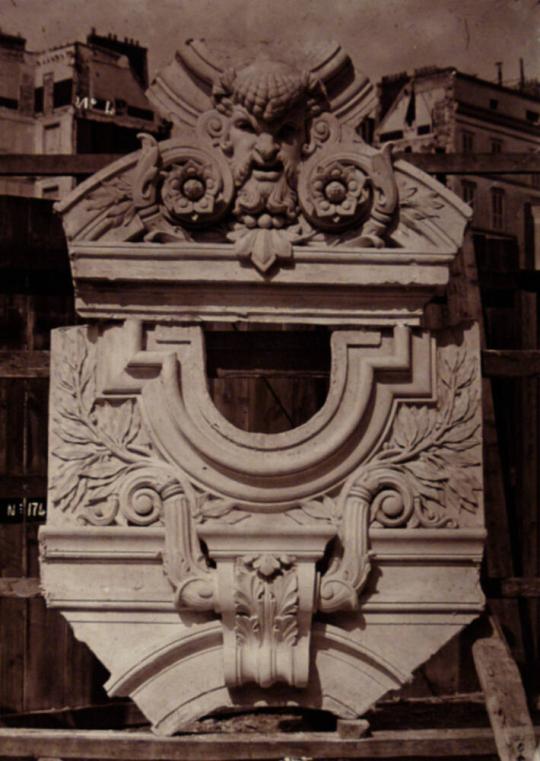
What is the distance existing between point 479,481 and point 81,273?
1.38 metres

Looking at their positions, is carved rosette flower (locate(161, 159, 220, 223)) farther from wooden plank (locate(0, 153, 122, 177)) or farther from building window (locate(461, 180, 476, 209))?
building window (locate(461, 180, 476, 209))

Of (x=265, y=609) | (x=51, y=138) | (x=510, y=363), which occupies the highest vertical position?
(x=51, y=138)

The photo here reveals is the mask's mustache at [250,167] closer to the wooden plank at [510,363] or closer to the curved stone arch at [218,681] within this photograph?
the wooden plank at [510,363]

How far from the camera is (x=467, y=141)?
5.49m

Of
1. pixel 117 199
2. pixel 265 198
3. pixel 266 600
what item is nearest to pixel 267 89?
pixel 265 198

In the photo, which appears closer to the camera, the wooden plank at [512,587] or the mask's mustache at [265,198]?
the mask's mustache at [265,198]

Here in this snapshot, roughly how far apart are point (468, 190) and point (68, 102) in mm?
1693

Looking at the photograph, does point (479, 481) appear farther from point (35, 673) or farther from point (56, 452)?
point (35, 673)

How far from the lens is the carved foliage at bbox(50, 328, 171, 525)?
405cm

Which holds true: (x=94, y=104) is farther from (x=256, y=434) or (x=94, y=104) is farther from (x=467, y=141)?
(x=256, y=434)

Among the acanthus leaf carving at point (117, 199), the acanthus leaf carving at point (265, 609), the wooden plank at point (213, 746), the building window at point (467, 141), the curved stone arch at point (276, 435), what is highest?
the building window at point (467, 141)

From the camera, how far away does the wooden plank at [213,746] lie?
155 inches

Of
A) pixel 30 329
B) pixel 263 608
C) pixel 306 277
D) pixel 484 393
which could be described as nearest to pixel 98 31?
pixel 30 329

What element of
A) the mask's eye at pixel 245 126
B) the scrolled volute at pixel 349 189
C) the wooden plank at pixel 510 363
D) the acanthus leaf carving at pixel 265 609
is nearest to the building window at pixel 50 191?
the mask's eye at pixel 245 126
